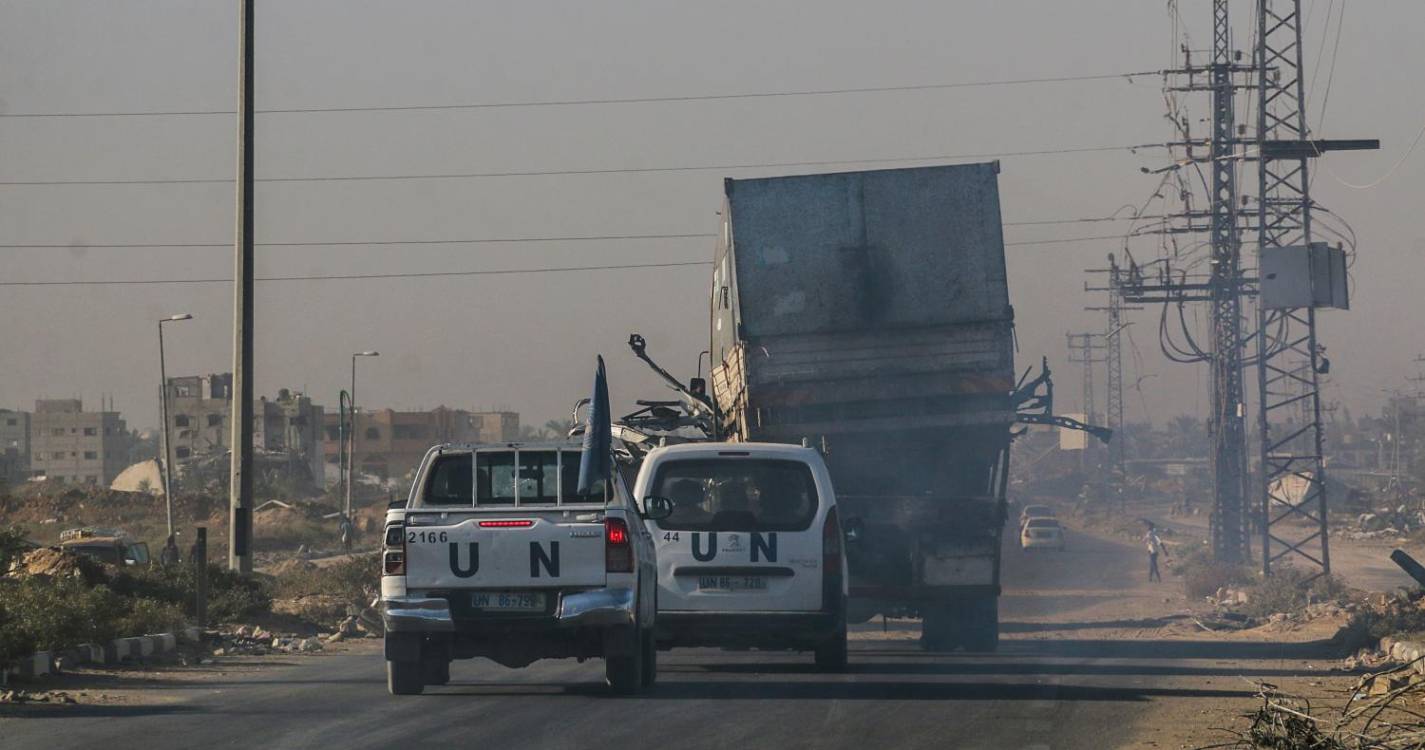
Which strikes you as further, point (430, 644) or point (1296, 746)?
point (430, 644)

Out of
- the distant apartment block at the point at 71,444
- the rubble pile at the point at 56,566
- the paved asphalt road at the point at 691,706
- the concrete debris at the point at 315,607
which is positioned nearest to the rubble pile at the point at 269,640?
the paved asphalt road at the point at 691,706

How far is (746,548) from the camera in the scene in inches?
583

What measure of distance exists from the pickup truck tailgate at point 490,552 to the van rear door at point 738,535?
248 cm

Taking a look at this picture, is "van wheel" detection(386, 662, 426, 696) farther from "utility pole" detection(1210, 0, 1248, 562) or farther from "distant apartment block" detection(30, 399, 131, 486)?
"distant apartment block" detection(30, 399, 131, 486)

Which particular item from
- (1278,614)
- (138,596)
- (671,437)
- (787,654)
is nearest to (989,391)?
(787,654)

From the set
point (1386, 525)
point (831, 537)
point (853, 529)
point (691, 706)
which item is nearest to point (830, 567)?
point (831, 537)

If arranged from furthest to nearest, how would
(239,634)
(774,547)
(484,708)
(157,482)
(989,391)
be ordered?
(157,482), (239,634), (989,391), (774,547), (484,708)

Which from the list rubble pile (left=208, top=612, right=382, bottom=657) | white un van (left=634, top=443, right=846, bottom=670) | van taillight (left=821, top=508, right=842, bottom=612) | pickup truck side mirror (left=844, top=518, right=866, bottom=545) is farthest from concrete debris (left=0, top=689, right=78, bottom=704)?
pickup truck side mirror (left=844, top=518, right=866, bottom=545)

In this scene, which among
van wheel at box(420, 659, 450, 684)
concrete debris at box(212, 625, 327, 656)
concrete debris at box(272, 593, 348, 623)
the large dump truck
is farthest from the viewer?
concrete debris at box(272, 593, 348, 623)

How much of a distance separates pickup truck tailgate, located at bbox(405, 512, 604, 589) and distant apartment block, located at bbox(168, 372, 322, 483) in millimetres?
124016

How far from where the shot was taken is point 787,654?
18.4 m

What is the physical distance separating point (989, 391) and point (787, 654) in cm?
366

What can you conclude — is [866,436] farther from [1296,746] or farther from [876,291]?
[1296,746]

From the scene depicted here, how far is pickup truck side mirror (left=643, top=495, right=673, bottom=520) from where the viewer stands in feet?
45.1
